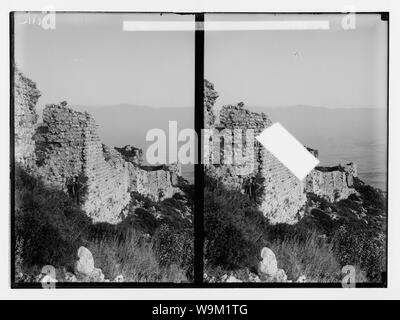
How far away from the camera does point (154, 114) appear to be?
27.8 feet

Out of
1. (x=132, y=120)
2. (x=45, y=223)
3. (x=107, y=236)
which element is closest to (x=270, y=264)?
(x=107, y=236)

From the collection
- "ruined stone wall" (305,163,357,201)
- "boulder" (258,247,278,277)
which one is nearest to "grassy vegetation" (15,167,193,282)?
"boulder" (258,247,278,277)

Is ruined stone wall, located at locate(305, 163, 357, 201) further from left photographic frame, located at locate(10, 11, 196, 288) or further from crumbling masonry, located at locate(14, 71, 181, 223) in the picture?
crumbling masonry, located at locate(14, 71, 181, 223)

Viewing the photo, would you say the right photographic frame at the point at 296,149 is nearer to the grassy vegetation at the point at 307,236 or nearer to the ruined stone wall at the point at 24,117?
the grassy vegetation at the point at 307,236

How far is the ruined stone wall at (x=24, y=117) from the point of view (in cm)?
841

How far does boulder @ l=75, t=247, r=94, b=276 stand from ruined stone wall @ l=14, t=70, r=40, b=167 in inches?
37.9

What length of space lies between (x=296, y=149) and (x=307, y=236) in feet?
2.74

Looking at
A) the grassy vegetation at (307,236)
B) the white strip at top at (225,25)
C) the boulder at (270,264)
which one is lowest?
the boulder at (270,264)

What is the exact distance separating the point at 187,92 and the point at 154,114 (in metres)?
0.37

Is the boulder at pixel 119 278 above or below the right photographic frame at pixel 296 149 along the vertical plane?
below

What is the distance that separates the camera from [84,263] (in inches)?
335

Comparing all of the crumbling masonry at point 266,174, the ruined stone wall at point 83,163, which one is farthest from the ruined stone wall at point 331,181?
the ruined stone wall at point 83,163

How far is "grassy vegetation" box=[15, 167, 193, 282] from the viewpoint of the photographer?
8453 millimetres
